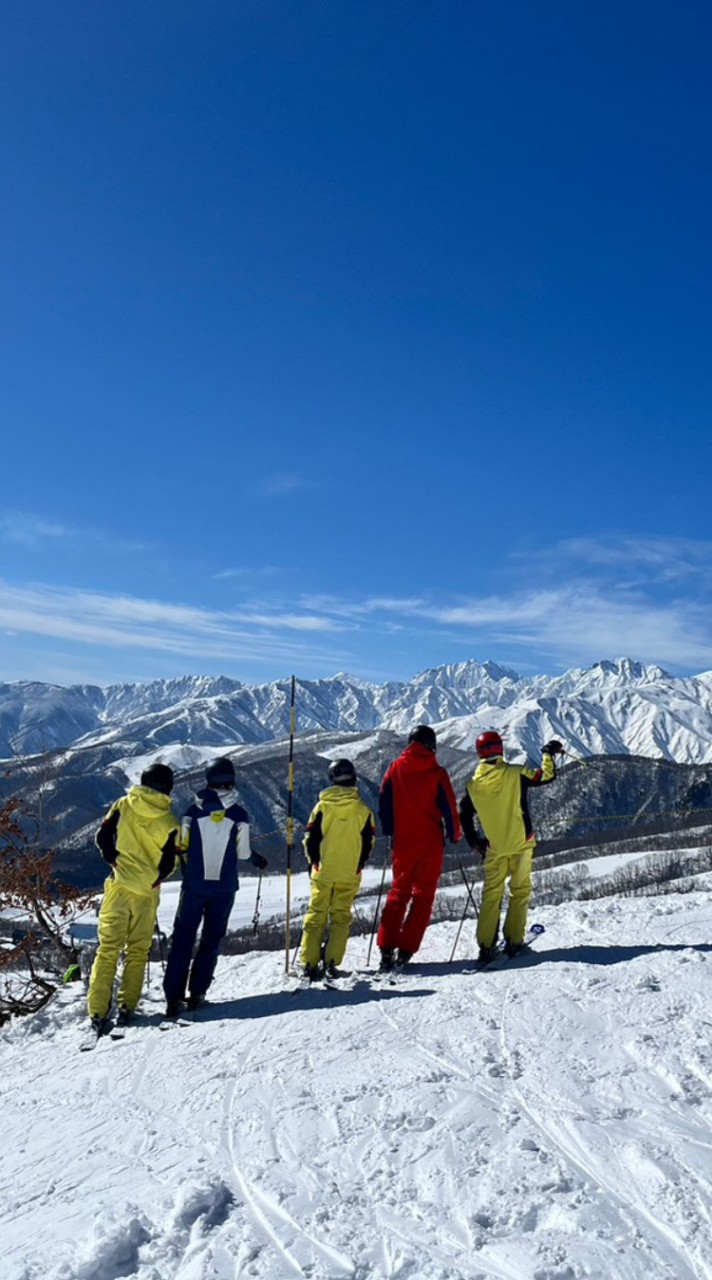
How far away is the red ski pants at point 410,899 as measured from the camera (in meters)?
9.70

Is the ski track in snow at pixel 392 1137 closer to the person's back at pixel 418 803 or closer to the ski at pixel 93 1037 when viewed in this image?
the ski at pixel 93 1037

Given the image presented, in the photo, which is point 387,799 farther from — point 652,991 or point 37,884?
point 37,884

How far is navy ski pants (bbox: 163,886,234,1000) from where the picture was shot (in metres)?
9.24

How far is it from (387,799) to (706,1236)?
6315 mm

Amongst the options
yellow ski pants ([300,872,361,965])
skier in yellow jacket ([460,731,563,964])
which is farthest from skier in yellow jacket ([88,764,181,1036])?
skier in yellow jacket ([460,731,563,964])

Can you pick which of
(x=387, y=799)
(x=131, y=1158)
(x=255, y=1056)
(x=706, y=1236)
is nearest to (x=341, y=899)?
(x=387, y=799)

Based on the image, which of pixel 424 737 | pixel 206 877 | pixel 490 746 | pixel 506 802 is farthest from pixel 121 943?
pixel 490 746

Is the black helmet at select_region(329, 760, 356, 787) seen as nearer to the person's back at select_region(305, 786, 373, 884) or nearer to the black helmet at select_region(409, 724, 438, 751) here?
the person's back at select_region(305, 786, 373, 884)

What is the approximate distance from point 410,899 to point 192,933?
269 cm

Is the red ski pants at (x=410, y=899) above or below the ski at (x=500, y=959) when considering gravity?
above

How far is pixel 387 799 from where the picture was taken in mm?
9938

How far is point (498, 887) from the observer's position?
9.47 metres

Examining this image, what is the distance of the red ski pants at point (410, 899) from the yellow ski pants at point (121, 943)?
2868 millimetres

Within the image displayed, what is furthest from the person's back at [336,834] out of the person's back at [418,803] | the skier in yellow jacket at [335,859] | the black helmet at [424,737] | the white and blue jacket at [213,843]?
the black helmet at [424,737]
